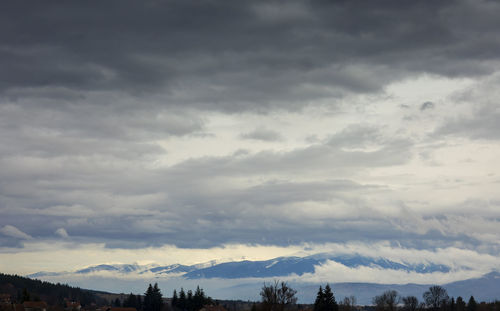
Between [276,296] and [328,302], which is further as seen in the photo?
[276,296]

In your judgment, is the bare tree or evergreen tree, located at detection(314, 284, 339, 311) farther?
evergreen tree, located at detection(314, 284, 339, 311)

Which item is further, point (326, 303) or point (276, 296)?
point (276, 296)

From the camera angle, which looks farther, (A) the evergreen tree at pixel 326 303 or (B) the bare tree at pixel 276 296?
(A) the evergreen tree at pixel 326 303

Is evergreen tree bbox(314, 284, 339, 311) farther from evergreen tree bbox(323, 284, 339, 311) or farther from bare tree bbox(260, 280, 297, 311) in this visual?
bare tree bbox(260, 280, 297, 311)

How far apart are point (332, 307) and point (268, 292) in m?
17.7

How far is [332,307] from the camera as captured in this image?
17888cm

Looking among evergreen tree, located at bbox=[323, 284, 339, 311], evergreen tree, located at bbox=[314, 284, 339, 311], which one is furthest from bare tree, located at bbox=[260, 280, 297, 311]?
evergreen tree, located at bbox=[323, 284, 339, 311]

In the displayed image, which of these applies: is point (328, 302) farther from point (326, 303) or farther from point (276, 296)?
point (276, 296)

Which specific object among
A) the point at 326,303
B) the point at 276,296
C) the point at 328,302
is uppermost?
the point at 276,296

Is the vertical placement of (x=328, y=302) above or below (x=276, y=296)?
below

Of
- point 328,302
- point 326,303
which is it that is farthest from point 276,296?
point 328,302

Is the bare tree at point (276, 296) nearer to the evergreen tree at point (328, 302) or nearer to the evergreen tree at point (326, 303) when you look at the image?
the evergreen tree at point (326, 303)

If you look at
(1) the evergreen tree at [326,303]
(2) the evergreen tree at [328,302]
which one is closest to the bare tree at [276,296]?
(1) the evergreen tree at [326,303]

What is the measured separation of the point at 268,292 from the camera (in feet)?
582
